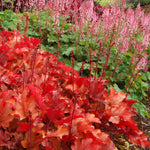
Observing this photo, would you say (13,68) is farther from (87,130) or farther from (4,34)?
(87,130)

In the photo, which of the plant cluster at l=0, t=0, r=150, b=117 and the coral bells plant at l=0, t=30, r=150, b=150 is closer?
the coral bells plant at l=0, t=30, r=150, b=150

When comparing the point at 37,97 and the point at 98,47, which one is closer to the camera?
the point at 37,97

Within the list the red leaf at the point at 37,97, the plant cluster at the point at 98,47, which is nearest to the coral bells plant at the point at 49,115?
the red leaf at the point at 37,97

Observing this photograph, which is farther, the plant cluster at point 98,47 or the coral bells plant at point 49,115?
the plant cluster at point 98,47

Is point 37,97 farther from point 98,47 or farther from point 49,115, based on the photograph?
point 98,47

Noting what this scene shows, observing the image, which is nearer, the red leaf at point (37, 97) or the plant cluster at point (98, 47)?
the red leaf at point (37, 97)

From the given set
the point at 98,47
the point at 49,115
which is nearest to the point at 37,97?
the point at 49,115

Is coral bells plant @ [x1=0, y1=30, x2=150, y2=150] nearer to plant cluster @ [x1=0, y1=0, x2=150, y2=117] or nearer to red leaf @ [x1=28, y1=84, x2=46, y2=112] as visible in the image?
red leaf @ [x1=28, y1=84, x2=46, y2=112]

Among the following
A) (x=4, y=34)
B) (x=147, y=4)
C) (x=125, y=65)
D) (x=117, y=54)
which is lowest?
(x=125, y=65)

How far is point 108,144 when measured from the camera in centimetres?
103

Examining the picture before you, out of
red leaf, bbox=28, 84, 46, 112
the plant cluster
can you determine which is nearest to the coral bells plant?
red leaf, bbox=28, 84, 46, 112

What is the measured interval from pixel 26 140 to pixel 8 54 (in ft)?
2.56

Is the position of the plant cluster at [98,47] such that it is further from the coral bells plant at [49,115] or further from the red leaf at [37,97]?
the red leaf at [37,97]

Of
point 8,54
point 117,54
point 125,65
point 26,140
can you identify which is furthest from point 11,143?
point 125,65
